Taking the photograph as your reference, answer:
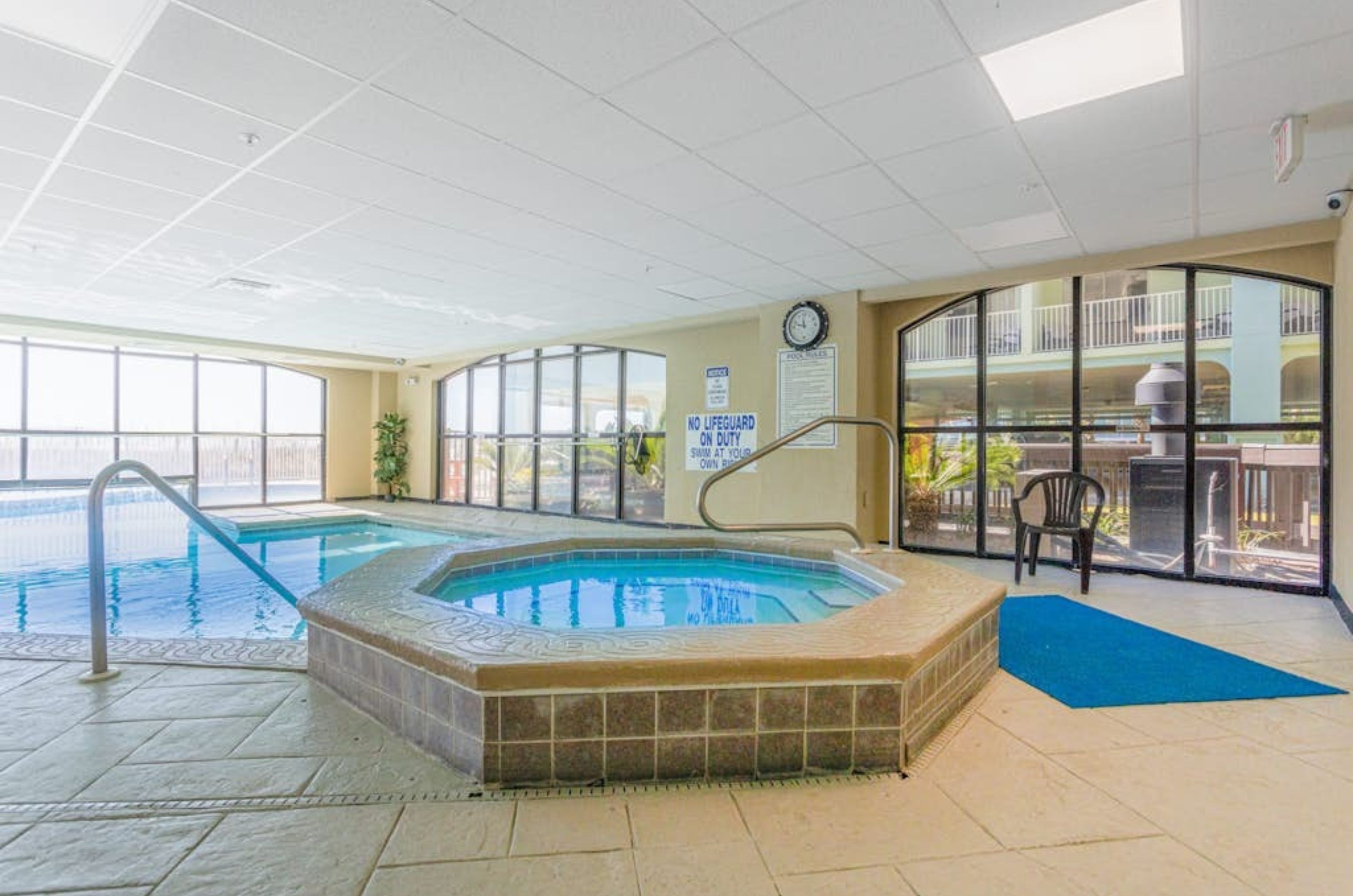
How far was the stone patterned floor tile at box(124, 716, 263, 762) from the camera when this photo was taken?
6.14ft

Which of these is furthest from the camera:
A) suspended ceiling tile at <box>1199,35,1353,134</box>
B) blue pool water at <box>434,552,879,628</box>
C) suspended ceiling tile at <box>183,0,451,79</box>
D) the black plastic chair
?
the black plastic chair

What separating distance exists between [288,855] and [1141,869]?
1878 mm

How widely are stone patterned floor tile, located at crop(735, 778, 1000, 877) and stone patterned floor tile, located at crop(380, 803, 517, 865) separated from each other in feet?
1.94

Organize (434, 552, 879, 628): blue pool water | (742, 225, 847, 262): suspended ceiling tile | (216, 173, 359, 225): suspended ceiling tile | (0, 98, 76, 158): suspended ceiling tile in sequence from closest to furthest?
(0, 98, 76, 158): suspended ceiling tile < (434, 552, 879, 628): blue pool water < (216, 173, 359, 225): suspended ceiling tile < (742, 225, 847, 262): suspended ceiling tile

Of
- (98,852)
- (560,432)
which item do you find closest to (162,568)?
(560,432)

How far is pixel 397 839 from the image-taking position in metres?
1.50

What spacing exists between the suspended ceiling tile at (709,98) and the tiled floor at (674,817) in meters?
2.51

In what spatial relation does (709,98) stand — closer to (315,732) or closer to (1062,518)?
(315,732)

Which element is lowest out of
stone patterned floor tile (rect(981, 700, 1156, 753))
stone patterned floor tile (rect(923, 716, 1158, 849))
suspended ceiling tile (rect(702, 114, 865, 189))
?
stone patterned floor tile (rect(981, 700, 1156, 753))

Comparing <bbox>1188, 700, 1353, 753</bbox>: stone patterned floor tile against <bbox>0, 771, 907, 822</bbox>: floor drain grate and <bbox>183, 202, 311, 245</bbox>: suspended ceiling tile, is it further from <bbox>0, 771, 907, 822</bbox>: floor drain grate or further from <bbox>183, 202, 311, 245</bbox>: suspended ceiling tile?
<bbox>183, 202, 311, 245</bbox>: suspended ceiling tile

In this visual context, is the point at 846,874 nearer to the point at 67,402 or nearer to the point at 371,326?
the point at 371,326

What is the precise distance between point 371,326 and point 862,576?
669 cm

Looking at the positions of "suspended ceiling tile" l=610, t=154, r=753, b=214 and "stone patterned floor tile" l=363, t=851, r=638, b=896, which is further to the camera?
"suspended ceiling tile" l=610, t=154, r=753, b=214

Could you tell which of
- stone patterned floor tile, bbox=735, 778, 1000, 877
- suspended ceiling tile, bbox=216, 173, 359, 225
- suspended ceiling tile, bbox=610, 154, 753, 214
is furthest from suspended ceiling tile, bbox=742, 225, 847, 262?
stone patterned floor tile, bbox=735, 778, 1000, 877
